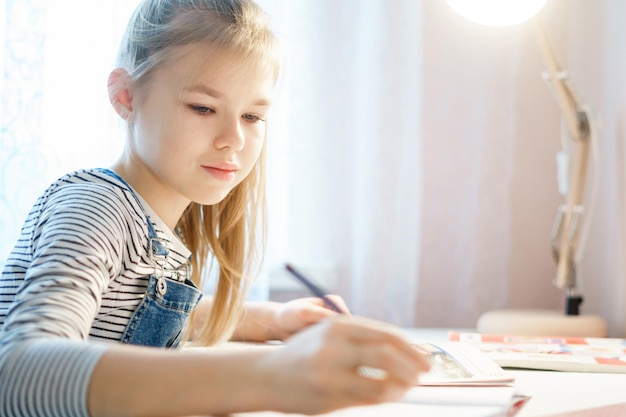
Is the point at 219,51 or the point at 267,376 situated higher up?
the point at 219,51

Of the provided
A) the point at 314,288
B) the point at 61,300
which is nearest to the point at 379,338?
the point at 61,300

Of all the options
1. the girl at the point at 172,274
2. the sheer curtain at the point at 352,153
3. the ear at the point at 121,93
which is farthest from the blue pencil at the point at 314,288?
the sheer curtain at the point at 352,153

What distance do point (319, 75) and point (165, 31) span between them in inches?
28.6

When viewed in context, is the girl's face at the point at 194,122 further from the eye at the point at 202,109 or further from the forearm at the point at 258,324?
the forearm at the point at 258,324

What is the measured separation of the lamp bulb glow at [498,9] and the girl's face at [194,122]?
0.46 metres

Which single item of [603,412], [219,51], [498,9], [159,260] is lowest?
[603,412]

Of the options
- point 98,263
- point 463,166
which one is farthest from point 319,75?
point 98,263

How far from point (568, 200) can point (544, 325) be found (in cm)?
23

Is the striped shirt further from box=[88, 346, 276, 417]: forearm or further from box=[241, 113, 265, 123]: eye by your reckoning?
box=[241, 113, 265, 123]: eye

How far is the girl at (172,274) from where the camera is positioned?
19.0 inches

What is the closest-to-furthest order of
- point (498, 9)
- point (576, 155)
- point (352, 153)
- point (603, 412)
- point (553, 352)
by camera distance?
point (603, 412) < point (553, 352) < point (498, 9) < point (576, 155) < point (352, 153)

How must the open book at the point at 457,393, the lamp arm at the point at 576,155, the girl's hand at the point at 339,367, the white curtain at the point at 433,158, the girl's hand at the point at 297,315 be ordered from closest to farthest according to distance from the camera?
the girl's hand at the point at 339,367 → the open book at the point at 457,393 → the girl's hand at the point at 297,315 → the lamp arm at the point at 576,155 → the white curtain at the point at 433,158

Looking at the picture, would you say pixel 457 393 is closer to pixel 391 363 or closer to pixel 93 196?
pixel 391 363

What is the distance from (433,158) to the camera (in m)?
1.59
